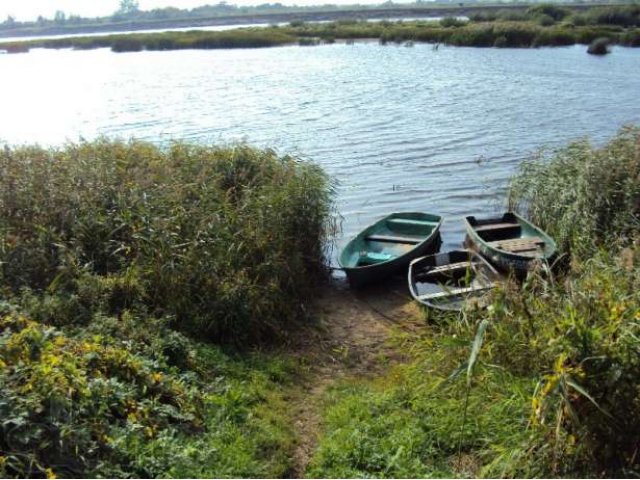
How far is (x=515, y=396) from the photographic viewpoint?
5664mm

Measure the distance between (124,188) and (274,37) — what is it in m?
53.5

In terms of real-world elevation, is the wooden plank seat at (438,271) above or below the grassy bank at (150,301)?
below

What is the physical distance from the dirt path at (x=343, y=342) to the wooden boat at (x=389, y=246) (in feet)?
1.07

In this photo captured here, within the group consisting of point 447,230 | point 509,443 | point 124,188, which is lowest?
point 447,230

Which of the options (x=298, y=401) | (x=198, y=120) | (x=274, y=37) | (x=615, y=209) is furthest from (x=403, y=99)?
(x=274, y=37)

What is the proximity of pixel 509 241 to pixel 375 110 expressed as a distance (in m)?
15.1

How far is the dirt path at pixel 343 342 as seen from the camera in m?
6.76

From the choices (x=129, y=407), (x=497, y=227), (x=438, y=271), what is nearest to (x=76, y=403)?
(x=129, y=407)

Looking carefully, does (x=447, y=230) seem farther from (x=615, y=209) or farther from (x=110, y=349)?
(x=110, y=349)

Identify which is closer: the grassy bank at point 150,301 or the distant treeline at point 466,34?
the grassy bank at point 150,301

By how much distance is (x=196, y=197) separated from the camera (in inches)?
377

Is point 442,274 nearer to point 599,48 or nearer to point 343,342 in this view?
point 343,342

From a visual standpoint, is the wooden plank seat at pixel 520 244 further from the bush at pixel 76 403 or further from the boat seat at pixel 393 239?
the bush at pixel 76 403

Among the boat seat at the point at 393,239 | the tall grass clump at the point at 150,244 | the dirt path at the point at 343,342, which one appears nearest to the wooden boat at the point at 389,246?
the boat seat at the point at 393,239
